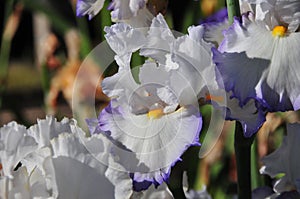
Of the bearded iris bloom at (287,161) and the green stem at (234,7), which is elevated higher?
the green stem at (234,7)

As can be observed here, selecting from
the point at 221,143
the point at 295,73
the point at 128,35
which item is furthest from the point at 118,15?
the point at 221,143

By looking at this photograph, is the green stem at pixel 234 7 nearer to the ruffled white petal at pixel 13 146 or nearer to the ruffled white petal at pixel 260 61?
the ruffled white petal at pixel 260 61

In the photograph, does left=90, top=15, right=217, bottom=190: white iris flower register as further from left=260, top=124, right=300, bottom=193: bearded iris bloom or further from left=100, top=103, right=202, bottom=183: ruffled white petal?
left=260, top=124, right=300, bottom=193: bearded iris bloom

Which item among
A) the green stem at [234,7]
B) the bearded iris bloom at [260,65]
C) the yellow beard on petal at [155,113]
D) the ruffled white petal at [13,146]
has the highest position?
the green stem at [234,7]

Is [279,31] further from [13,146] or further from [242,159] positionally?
[13,146]

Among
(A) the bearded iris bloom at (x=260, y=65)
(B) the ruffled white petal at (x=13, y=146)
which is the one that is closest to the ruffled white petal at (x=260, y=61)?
(A) the bearded iris bloom at (x=260, y=65)

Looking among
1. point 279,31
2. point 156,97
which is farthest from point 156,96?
point 279,31
